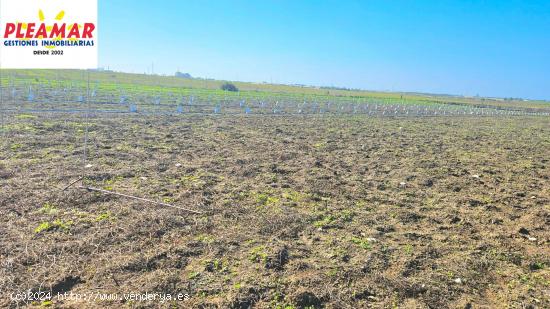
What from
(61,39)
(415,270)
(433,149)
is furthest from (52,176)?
(433,149)

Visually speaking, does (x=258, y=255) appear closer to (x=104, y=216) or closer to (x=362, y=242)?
(x=362, y=242)

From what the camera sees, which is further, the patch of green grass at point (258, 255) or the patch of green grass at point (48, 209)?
the patch of green grass at point (48, 209)

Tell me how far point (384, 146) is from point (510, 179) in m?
4.60

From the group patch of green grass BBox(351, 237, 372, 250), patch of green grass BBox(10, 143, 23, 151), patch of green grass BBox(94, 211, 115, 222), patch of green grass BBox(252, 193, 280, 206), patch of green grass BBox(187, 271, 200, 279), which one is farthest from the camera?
patch of green grass BBox(10, 143, 23, 151)

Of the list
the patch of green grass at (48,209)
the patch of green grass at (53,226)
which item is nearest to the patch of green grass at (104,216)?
the patch of green grass at (53,226)

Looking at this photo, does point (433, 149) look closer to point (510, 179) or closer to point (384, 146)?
point (384, 146)

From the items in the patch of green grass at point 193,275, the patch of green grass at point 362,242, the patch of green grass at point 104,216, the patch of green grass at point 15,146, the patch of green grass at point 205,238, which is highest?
the patch of green grass at point 15,146

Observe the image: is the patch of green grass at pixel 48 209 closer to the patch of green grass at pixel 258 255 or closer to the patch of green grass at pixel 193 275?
the patch of green grass at pixel 193 275

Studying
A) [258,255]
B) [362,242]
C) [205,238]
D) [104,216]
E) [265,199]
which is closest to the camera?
[258,255]

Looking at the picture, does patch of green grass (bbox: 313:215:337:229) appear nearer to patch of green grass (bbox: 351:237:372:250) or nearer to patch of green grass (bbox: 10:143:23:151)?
patch of green grass (bbox: 351:237:372:250)

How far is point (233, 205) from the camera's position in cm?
525

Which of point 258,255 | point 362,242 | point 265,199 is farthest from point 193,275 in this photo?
point 265,199

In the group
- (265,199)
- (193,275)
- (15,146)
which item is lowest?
(193,275)

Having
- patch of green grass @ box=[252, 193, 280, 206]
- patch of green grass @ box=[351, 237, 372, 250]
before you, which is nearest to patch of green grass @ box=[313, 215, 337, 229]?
patch of green grass @ box=[351, 237, 372, 250]
